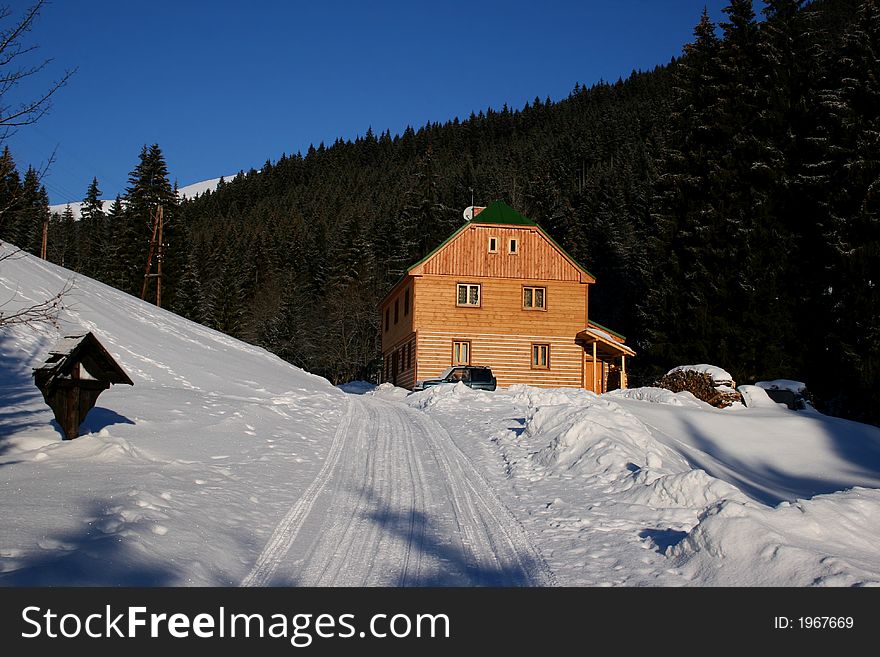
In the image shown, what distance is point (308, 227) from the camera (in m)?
97.2

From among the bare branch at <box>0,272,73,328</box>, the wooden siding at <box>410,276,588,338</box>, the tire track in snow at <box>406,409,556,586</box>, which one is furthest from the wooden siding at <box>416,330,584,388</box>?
the bare branch at <box>0,272,73,328</box>

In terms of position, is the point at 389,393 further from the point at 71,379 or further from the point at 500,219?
the point at 71,379

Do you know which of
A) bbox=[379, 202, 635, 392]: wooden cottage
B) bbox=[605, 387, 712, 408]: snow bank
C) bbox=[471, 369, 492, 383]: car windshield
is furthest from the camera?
bbox=[379, 202, 635, 392]: wooden cottage

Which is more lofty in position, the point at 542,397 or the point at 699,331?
the point at 699,331

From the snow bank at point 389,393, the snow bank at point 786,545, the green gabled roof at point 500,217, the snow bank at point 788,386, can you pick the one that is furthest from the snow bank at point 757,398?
the snow bank at point 786,545

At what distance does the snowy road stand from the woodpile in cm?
1661

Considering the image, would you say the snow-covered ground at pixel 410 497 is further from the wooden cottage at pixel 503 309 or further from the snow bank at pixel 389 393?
the wooden cottage at pixel 503 309

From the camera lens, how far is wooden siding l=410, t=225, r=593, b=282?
119 feet

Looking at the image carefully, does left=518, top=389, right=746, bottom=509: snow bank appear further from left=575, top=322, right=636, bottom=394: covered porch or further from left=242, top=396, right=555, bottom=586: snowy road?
left=575, top=322, right=636, bottom=394: covered porch

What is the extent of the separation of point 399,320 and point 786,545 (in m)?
34.9
